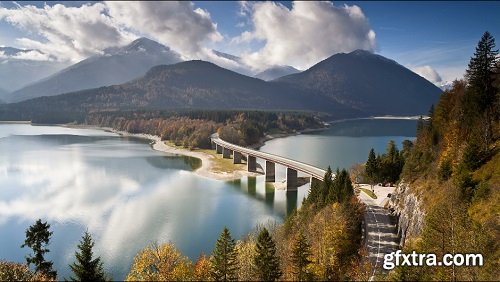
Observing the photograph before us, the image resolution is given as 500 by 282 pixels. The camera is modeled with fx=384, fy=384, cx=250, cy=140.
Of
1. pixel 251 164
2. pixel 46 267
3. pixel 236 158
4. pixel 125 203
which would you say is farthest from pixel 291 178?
pixel 46 267

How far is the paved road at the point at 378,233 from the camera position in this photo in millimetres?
41344

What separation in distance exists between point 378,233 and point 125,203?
193 feet

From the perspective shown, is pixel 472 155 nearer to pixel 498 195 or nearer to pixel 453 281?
pixel 498 195

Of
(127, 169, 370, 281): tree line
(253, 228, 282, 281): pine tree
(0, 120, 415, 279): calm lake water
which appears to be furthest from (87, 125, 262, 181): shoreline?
(253, 228, 282, 281): pine tree

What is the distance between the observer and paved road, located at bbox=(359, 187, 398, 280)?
41344 mm

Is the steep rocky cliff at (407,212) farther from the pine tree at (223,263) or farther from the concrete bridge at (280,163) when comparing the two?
the concrete bridge at (280,163)

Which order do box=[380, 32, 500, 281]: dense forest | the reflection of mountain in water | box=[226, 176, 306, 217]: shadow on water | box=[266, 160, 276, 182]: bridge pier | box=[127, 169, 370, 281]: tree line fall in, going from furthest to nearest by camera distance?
the reflection of mountain in water, box=[266, 160, 276, 182]: bridge pier, box=[226, 176, 306, 217]: shadow on water, box=[127, 169, 370, 281]: tree line, box=[380, 32, 500, 281]: dense forest

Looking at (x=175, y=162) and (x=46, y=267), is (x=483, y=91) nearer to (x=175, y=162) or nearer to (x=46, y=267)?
(x=46, y=267)

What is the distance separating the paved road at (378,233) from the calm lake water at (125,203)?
21.1 meters

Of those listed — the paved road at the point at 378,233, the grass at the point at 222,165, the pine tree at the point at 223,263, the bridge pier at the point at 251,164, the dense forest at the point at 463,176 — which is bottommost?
the grass at the point at 222,165

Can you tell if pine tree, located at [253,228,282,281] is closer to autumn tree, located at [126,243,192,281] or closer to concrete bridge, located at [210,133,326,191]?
autumn tree, located at [126,243,192,281]

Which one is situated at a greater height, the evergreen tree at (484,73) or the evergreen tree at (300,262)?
the evergreen tree at (484,73)

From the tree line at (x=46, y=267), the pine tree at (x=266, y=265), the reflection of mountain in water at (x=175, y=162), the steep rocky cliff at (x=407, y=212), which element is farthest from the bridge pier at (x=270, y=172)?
the pine tree at (x=266, y=265)

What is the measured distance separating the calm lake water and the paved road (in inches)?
831
